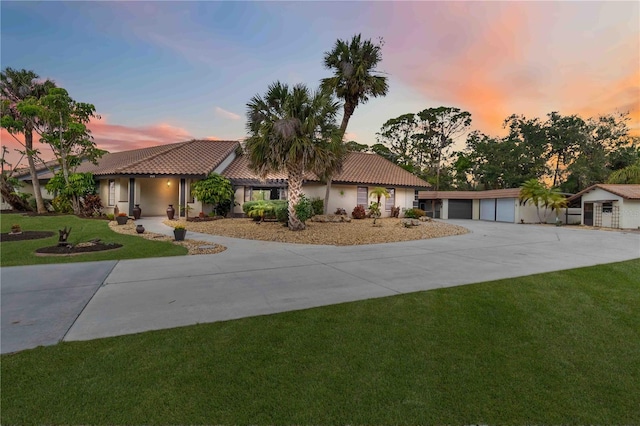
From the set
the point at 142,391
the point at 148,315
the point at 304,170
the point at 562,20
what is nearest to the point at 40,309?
the point at 148,315

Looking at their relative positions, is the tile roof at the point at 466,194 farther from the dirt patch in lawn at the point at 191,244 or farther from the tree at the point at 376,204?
the dirt patch in lawn at the point at 191,244

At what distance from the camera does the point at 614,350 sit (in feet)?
11.0

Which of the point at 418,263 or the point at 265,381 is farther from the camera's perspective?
the point at 418,263

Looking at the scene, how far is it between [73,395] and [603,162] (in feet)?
143

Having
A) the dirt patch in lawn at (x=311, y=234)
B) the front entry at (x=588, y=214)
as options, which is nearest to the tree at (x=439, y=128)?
the front entry at (x=588, y=214)

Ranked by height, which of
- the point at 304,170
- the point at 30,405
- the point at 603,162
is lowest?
the point at 30,405

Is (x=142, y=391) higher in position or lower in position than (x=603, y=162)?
lower

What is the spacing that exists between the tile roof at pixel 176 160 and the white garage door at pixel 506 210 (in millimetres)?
23833

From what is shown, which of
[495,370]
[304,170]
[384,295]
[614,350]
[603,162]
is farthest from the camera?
[603,162]

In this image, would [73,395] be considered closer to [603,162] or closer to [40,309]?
[40,309]

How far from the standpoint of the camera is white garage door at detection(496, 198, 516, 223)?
85.3ft

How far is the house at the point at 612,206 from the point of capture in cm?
1998

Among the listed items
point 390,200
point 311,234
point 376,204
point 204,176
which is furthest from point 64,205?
point 390,200

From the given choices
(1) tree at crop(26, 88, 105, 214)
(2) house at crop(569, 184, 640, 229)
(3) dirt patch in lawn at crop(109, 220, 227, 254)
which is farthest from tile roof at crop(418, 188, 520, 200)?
(1) tree at crop(26, 88, 105, 214)
